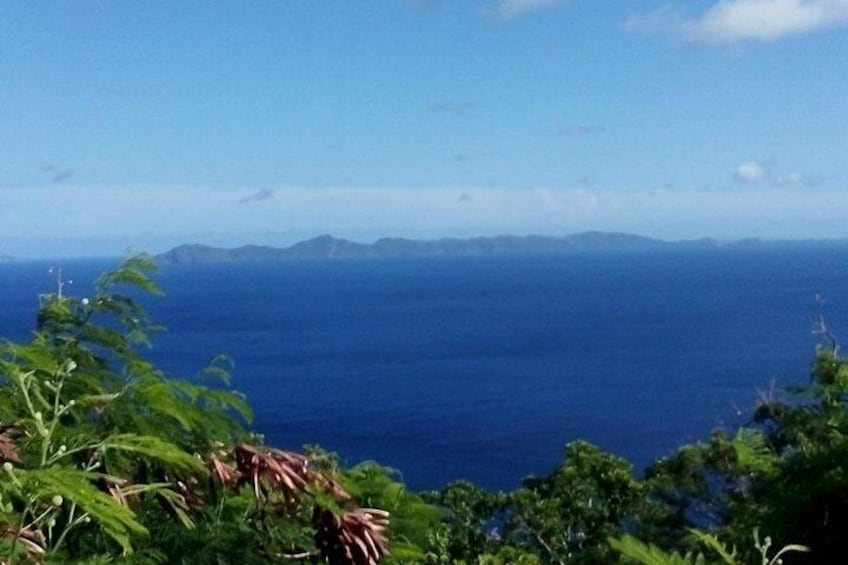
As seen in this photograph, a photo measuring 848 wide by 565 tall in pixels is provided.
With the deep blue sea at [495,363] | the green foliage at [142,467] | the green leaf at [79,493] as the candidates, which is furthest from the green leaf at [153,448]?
the deep blue sea at [495,363]

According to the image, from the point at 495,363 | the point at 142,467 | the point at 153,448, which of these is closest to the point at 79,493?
the point at 153,448

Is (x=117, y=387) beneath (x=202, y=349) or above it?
above

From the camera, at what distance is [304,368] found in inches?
2373

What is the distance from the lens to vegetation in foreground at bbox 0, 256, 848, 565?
1682 millimetres

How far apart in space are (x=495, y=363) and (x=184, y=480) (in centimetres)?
6073

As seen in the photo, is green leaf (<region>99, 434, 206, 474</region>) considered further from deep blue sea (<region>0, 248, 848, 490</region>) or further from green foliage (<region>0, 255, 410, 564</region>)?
deep blue sea (<region>0, 248, 848, 490</region>)

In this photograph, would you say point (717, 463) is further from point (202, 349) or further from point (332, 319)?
point (332, 319)

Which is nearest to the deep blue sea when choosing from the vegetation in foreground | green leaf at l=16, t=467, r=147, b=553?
the vegetation in foreground

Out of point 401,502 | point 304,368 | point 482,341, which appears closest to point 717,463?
point 401,502

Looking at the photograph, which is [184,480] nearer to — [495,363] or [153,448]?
[153,448]

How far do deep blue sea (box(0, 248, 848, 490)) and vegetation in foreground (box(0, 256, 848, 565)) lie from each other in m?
0.64

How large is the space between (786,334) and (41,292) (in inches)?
2680

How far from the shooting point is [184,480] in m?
2.18

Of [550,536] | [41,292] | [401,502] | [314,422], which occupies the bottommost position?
[314,422]
